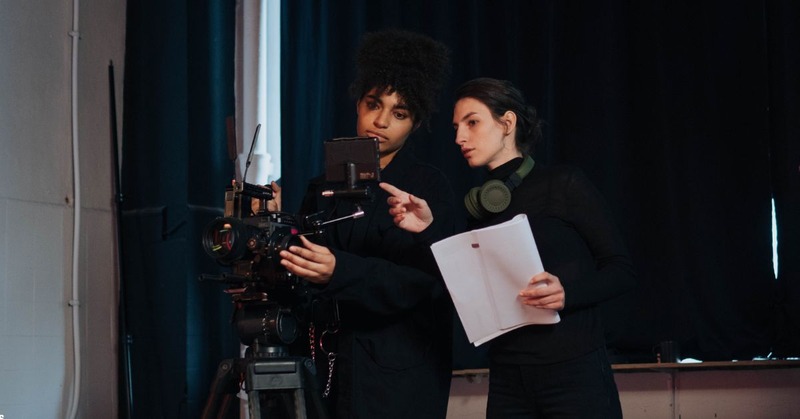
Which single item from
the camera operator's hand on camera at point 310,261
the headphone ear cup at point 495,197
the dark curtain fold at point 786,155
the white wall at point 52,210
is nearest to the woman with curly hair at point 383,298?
the camera operator's hand on camera at point 310,261

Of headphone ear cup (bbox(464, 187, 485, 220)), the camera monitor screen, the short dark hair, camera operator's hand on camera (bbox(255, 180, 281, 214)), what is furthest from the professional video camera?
the short dark hair

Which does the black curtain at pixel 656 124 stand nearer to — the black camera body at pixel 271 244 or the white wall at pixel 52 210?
the white wall at pixel 52 210

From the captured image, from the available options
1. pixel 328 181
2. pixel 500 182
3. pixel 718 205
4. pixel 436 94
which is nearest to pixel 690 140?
pixel 718 205

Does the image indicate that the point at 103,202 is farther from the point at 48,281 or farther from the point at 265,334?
Answer: the point at 265,334

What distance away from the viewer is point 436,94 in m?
2.20

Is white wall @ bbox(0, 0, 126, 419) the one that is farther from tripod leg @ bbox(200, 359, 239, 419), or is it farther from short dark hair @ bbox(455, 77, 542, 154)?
short dark hair @ bbox(455, 77, 542, 154)

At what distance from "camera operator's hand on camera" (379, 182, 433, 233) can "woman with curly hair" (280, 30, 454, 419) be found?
0.04 m

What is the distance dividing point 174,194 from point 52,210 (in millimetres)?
472

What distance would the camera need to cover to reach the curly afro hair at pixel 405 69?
6.87ft

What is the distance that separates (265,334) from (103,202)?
2.28 m

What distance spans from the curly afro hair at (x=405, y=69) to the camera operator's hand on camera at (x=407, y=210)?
1.29 ft

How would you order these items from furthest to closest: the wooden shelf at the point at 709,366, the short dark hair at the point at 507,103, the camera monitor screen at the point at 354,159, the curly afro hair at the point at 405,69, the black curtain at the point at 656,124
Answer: the black curtain at the point at 656,124 < the wooden shelf at the point at 709,366 < the curly afro hair at the point at 405,69 < the short dark hair at the point at 507,103 < the camera monitor screen at the point at 354,159

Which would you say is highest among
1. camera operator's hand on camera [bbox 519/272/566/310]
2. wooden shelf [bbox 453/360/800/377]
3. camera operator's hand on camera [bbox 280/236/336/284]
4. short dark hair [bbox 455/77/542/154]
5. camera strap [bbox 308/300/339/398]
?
short dark hair [bbox 455/77/542/154]

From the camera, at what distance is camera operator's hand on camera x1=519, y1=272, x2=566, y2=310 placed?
1628 mm
